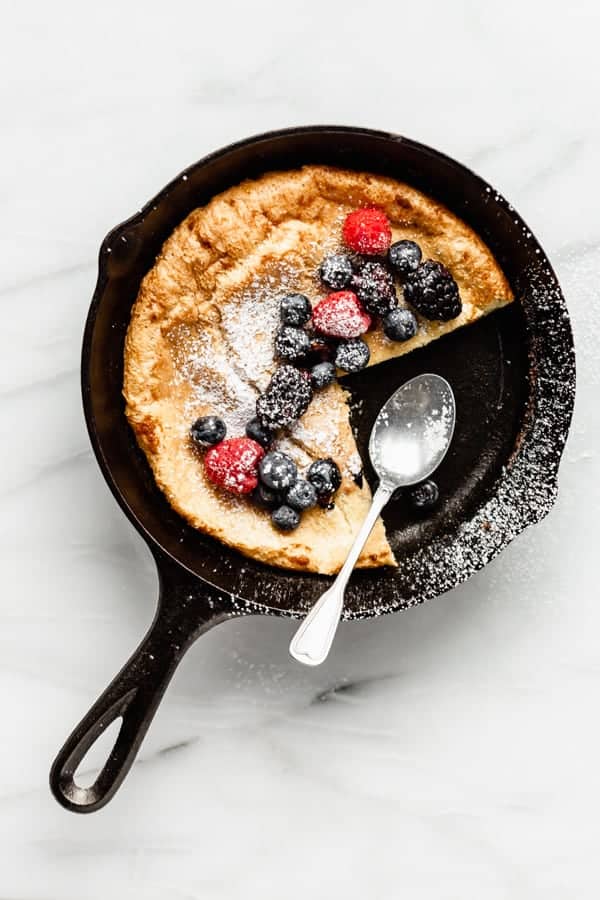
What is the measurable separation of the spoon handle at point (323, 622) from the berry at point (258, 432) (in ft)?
1.28

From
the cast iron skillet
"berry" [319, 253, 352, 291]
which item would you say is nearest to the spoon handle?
the cast iron skillet

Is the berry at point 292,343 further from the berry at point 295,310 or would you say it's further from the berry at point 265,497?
the berry at point 265,497

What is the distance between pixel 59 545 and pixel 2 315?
729 mm

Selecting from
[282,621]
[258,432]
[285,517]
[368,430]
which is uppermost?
[258,432]

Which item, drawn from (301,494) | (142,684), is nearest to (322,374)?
(301,494)

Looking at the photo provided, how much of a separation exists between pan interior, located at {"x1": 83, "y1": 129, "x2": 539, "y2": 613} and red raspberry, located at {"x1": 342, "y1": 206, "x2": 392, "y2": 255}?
0.15 metres

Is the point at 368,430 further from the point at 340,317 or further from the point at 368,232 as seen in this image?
the point at 368,232

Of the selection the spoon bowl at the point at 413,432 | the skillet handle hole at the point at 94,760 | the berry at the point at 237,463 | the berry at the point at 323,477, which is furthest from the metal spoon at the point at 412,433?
the skillet handle hole at the point at 94,760

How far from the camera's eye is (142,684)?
248 cm

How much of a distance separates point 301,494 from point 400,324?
557 mm

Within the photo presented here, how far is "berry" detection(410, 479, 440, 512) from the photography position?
274cm

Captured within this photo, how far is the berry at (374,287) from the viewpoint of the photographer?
263cm

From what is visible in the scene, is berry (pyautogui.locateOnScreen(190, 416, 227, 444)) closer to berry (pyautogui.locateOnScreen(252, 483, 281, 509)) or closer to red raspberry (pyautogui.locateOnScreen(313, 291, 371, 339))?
berry (pyautogui.locateOnScreen(252, 483, 281, 509))

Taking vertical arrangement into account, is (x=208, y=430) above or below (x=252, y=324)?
below
